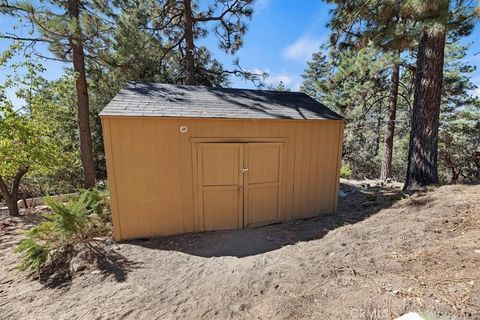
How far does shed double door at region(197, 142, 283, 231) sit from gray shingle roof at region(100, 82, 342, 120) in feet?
2.00

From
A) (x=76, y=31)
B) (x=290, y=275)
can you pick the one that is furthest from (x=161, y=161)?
(x=76, y=31)

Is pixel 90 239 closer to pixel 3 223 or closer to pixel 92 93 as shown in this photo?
pixel 3 223

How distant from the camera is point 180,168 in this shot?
4289 millimetres

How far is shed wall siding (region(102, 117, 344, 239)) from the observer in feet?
13.1

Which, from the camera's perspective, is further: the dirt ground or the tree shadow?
the tree shadow

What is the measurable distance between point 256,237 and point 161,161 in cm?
211

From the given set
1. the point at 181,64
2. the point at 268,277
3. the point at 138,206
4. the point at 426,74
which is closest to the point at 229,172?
the point at 138,206

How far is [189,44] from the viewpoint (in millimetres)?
9164

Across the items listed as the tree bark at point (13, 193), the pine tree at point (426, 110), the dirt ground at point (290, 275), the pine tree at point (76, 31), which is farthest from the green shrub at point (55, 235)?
the pine tree at point (426, 110)

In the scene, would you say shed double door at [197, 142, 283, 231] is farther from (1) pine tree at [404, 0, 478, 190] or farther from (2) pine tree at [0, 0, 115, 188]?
(2) pine tree at [0, 0, 115, 188]

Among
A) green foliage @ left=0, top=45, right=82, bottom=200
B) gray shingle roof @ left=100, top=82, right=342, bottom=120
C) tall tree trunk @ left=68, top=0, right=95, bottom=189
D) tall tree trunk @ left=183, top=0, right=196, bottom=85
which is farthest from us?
tall tree trunk @ left=183, top=0, right=196, bottom=85

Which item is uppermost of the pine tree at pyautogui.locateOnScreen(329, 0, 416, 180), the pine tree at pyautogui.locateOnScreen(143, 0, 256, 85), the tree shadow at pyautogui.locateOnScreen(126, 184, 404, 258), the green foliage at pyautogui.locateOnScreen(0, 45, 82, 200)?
the pine tree at pyautogui.locateOnScreen(143, 0, 256, 85)

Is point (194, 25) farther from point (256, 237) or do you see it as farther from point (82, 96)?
point (256, 237)

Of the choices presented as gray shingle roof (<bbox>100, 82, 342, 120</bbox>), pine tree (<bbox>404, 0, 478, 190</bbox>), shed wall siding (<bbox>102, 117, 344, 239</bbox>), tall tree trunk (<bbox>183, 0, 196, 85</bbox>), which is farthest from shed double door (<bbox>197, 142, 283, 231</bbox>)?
tall tree trunk (<bbox>183, 0, 196, 85</bbox>)
